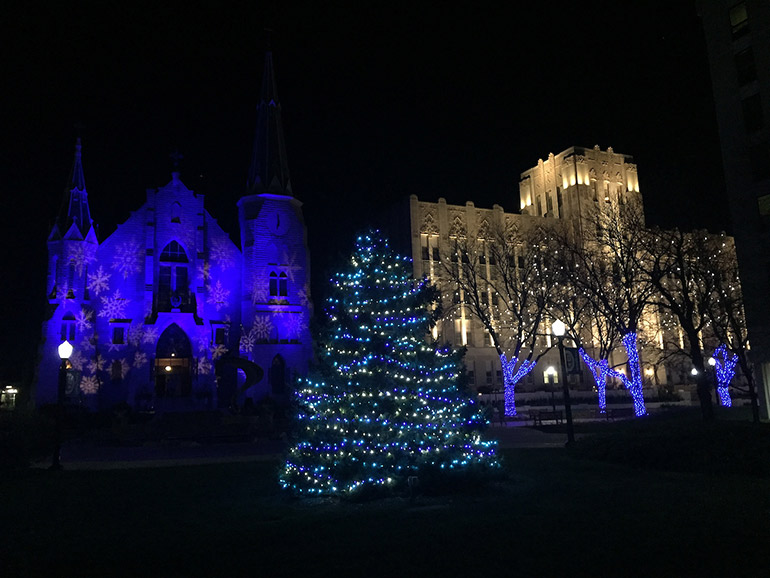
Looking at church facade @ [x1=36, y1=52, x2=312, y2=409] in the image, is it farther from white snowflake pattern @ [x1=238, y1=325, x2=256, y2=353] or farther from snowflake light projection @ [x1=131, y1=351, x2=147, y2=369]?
white snowflake pattern @ [x1=238, y1=325, x2=256, y2=353]

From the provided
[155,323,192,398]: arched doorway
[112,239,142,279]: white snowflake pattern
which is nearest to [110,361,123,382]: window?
[155,323,192,398]: arched doorway

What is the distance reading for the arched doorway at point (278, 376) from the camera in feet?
156

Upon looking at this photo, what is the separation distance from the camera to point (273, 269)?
163 ft

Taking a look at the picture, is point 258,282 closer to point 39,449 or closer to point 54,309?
point 54,309

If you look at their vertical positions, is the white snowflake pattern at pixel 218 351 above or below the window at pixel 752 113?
below

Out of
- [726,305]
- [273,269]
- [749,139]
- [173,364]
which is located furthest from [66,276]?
[749,139]

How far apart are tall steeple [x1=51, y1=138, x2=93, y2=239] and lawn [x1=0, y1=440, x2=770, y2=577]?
35.8 metres

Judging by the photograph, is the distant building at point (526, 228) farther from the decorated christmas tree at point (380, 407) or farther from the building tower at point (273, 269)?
the decorated christmas tree at point (380, 407)

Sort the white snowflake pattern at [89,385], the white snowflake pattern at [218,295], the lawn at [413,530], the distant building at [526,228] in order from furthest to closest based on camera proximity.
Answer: the distant building at [526,228] → the white snowflake pattern at [218,295] → the white snowflake pattern at [89,385] → the lawn at [413,530]

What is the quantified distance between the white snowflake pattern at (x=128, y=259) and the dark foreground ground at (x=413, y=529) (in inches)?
1338

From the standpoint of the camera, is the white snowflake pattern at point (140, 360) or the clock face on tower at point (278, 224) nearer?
the white snowflake pattern at point (140, 360)

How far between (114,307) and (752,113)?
144 feet

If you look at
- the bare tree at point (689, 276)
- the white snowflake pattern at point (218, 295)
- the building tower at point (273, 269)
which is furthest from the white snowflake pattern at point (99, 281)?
the bare tree at point (689, 276)

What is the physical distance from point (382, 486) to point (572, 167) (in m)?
69.9
